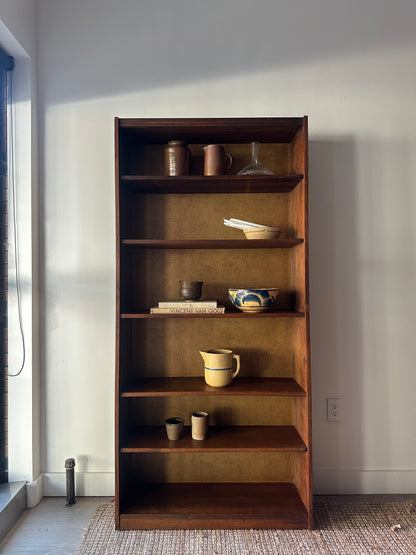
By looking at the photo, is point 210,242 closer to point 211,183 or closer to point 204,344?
point 211,183

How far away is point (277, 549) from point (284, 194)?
1.51 m

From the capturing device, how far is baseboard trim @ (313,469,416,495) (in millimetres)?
1913

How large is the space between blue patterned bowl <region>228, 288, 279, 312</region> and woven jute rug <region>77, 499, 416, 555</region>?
0.92 metres

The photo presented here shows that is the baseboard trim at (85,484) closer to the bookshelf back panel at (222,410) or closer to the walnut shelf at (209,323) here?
the walnut shelf at (209,323)

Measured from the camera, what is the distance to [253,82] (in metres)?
1.94

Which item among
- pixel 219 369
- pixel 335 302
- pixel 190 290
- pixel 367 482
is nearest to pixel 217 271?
pixel 190 290

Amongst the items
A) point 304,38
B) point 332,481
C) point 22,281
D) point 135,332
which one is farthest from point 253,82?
point 332,481

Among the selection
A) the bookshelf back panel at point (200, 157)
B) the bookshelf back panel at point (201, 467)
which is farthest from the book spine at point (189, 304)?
the bookshelf back panel at point (201, 467)

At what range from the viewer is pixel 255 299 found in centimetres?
166

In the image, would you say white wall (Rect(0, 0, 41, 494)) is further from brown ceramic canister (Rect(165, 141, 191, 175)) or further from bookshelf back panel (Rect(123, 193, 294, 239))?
brown ceramic canister (Rect(165, 141, 191, 175))

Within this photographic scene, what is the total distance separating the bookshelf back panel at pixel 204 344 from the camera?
1.90 metres

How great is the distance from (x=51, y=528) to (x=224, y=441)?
2.68 feet

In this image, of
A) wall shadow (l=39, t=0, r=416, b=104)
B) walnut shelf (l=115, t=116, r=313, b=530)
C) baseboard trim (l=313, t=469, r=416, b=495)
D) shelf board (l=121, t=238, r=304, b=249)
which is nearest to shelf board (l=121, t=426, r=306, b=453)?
walnut shelf (l=115, t=116, r=313, b=530)

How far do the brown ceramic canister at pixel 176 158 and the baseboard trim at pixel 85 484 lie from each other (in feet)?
4.85
